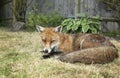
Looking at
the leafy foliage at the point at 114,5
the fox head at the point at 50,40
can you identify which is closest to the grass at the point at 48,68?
the fox head at the point at 50,40

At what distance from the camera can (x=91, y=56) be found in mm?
4562

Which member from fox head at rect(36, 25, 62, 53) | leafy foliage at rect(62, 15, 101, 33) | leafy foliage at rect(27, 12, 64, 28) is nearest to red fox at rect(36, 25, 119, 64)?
fox head at rect(36, 25, 62, 53)

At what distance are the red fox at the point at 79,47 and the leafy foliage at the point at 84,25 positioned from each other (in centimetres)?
339

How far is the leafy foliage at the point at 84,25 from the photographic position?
897cm

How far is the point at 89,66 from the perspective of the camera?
452 cm

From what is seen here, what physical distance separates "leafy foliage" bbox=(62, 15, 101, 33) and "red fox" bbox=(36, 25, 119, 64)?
3.39 meters

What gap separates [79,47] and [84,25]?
3740 mm

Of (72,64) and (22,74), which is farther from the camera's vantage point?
(72,64)

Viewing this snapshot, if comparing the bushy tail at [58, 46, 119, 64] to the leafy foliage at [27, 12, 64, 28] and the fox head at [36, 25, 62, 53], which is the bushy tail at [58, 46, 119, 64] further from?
the leafy foliage at [27, 12, 64, 28]

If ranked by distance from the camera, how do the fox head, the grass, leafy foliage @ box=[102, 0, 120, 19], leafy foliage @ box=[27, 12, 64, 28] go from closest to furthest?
the grass → the fox head → leafy foliage @ box=[102, 0, 120, 19] → leafy foliage @ box=[27, 12, 64, 28]

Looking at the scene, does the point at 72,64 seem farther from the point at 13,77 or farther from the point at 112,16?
the point at 112,16

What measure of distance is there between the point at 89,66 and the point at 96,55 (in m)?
0.22

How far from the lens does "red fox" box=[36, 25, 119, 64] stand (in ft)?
15.0

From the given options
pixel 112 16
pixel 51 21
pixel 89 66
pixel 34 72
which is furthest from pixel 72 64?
pixel 51 21
